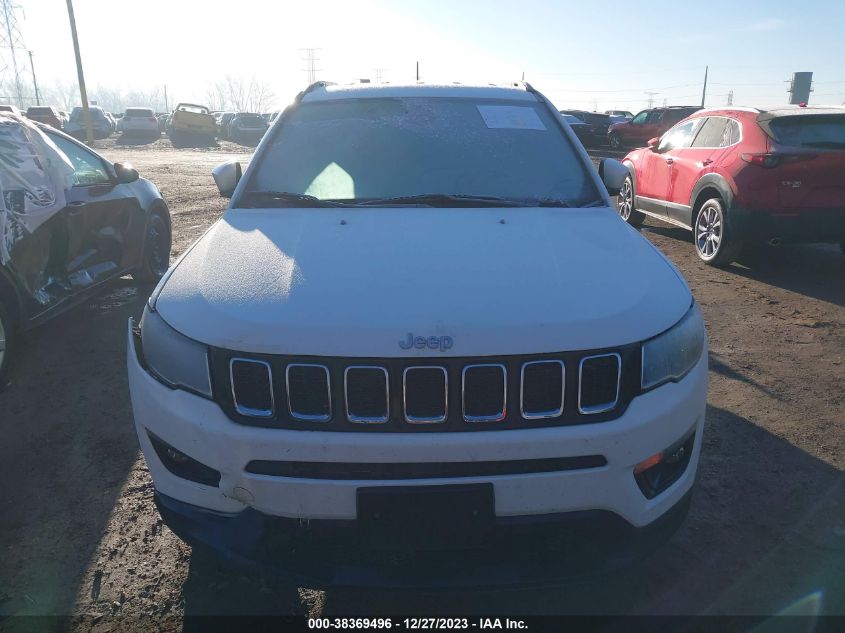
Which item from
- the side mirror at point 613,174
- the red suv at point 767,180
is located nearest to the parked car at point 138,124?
the red suv at point 767,180

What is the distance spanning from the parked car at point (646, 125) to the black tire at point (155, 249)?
839 inches

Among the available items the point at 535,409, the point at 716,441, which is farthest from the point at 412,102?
the point at 716,441

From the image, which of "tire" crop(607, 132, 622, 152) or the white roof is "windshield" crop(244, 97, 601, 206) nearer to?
the white roof

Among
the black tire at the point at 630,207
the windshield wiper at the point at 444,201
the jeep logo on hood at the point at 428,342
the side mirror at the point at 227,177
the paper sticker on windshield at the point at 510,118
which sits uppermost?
the paper sticker on windshield at the point at 510,118

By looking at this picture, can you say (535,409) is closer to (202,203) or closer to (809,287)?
(809,287)

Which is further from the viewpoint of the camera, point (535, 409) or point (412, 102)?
point (412, 102)

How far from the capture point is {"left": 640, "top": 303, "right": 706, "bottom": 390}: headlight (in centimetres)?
191

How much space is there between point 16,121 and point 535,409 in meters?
4.50

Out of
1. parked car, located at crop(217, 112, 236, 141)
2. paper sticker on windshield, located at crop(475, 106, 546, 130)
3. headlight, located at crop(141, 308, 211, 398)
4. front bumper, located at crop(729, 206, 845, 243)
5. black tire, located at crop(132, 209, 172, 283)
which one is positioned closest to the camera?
headlight, located at crop(141, 308, 211, 398)

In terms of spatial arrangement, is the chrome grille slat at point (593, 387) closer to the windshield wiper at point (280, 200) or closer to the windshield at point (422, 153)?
the windshield at point (422, 153)

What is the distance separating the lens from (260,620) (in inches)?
85.2

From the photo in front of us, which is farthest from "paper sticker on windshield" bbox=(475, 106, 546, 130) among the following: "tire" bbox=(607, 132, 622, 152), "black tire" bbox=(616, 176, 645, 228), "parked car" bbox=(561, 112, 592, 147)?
"parked car" bbox=(561, 112, 592, 147)

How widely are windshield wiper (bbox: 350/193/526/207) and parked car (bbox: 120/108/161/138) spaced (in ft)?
121

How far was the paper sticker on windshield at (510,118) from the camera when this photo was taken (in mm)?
3227
